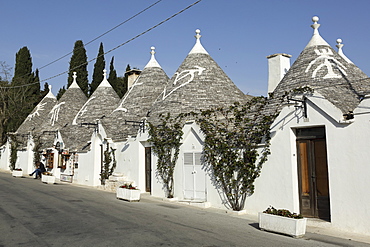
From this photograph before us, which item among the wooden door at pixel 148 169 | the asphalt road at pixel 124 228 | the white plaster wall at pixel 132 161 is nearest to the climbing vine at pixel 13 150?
the white plaster wall at pixel 132 161

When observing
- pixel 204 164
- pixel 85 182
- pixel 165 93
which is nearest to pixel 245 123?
pixel 204 164

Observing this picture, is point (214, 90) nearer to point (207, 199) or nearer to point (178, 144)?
point (178, 144)

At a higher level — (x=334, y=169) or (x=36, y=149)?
(x=36, y=149)

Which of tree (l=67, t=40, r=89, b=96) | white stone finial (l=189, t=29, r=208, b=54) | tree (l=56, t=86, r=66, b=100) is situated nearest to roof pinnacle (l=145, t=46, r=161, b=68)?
white stone finial (l=189, t=29, r=208, b=54)

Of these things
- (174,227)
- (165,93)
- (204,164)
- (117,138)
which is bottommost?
(174,227)

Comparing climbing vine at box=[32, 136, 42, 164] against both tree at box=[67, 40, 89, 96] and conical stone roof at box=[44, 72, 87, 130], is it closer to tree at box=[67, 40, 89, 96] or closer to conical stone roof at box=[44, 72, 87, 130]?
conical stone roof at box=[44, 72, 87, 130]

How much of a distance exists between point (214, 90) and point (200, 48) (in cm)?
356

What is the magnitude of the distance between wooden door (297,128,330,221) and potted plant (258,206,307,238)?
1948mm

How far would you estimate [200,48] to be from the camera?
20.7 meters

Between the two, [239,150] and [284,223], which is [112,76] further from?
[284,223]

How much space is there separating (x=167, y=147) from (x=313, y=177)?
701 centimetres

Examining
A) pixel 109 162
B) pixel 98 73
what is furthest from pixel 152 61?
pixel 98 73

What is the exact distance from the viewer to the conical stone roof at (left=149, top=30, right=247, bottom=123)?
58.0ft

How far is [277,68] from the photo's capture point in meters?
17.4
